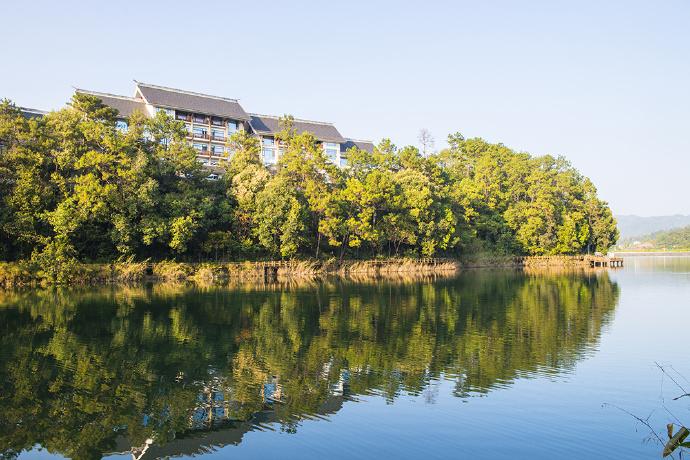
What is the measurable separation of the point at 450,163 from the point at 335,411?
62.0m

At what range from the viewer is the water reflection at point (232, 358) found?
32.0 feet

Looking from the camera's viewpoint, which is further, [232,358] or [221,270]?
[221,270]

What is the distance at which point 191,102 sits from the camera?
5684cm

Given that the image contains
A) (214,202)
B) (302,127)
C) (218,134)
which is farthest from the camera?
(302,127)

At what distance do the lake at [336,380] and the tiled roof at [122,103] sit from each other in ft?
109

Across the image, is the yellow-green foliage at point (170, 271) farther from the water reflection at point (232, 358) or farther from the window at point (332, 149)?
the window at point (332, 149)

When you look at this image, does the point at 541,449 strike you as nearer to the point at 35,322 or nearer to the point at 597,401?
the point at 597,401

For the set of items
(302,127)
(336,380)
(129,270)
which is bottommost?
(336,380)

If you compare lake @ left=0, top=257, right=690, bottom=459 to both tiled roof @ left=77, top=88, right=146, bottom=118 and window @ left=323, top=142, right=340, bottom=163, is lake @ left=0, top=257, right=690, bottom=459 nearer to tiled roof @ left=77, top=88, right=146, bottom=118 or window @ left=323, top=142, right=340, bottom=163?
tiled roof @ left=77, top=88, right=146, bottom=118

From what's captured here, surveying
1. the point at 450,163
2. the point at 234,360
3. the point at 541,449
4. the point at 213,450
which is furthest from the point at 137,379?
the point at 450,163

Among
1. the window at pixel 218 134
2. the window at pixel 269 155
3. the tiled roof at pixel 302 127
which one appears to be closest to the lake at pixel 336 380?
the window at pixel 218 134

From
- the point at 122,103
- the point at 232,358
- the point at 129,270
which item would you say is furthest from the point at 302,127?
the point at 232,358

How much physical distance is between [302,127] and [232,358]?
171 ft

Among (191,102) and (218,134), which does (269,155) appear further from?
(191,102)
